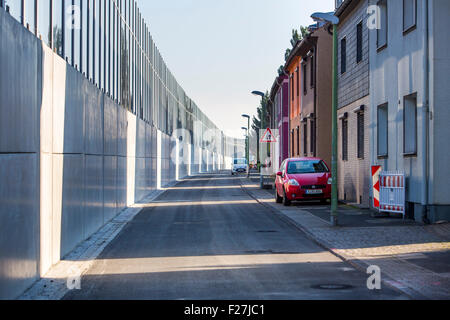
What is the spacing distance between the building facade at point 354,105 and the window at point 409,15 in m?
4.22

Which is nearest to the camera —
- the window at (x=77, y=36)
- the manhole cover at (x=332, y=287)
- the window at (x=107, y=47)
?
the manhole cover at (x=332, y=287)

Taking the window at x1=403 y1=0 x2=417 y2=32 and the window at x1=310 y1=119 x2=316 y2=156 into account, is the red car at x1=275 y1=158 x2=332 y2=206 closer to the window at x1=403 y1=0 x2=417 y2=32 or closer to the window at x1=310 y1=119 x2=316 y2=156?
the window at x1=403 y1=0 x2=417 y2=32

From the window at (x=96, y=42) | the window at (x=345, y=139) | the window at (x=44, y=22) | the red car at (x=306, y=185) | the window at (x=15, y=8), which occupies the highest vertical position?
the window at (x=96, y=42)

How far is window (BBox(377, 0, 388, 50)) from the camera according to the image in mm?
20375

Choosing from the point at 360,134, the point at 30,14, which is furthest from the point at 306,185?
the point at 30,14

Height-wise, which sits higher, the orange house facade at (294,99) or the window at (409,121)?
the orange house facade at (294,99)

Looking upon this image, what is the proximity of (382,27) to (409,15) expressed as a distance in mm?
2790

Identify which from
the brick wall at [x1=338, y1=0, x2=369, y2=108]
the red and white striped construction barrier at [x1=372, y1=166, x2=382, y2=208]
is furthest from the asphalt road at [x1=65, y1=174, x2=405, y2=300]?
the brick wall at [x1=338, y1=0, x2=369, y2=108]

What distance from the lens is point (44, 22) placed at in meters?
11.9

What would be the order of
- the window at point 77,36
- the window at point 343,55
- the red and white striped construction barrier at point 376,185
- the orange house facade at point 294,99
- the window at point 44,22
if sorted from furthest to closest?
the orange house facade at point 294,99 < the window at point 343,55 < the red and white striped construction barrier at point 376,185 < the window at point 77,36 < the window at point 44,22

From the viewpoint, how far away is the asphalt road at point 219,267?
8320mm

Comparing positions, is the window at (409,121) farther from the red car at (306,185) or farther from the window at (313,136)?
the window at (313,136)

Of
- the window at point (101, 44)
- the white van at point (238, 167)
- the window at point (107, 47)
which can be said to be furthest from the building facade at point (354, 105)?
the white van at point (238, 167)
